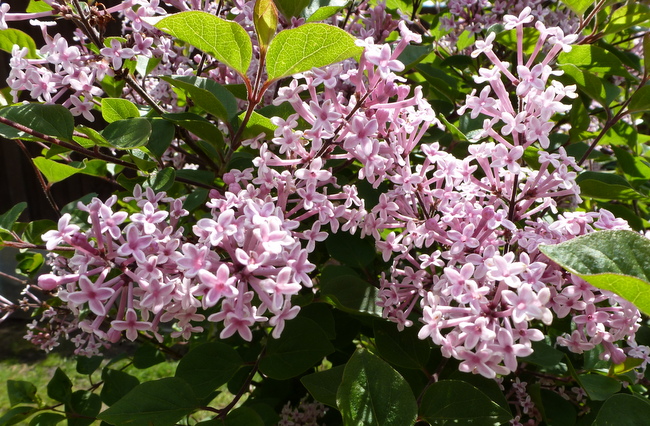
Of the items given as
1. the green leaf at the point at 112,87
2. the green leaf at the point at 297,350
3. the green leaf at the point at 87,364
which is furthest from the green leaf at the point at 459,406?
the green leaf at the point at 87,364

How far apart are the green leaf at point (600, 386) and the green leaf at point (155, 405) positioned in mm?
570

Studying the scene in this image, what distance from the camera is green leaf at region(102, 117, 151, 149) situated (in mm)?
792

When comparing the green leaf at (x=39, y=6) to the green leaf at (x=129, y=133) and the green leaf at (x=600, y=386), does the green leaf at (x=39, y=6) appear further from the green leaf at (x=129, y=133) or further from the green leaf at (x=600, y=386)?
the green leaf at (x=600, y=386)

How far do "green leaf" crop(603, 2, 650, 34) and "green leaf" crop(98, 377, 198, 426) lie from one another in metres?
1.06

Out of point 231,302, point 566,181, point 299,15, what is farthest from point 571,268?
point 299,15

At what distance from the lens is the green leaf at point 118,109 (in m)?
0.89

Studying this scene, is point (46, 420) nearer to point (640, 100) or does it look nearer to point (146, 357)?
point (146, 357)

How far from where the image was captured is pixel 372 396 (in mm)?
645

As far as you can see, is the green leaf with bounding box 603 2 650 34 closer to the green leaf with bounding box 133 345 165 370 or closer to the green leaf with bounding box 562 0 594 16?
the green leaf with bounding box 562 0 594 16

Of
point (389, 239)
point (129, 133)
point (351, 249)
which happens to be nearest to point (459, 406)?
point (389, 239)

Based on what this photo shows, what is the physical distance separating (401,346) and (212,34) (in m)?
0.56

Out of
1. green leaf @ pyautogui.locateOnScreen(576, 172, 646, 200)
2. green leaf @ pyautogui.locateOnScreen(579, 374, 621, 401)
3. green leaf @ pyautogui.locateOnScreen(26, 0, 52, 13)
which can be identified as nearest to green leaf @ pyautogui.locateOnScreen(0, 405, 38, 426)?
green leaf @ pyautogui.locateOnScreen(26, 0, 52, 13)

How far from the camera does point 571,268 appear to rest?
544mm

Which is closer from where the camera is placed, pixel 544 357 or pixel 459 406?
pixel 459 406
